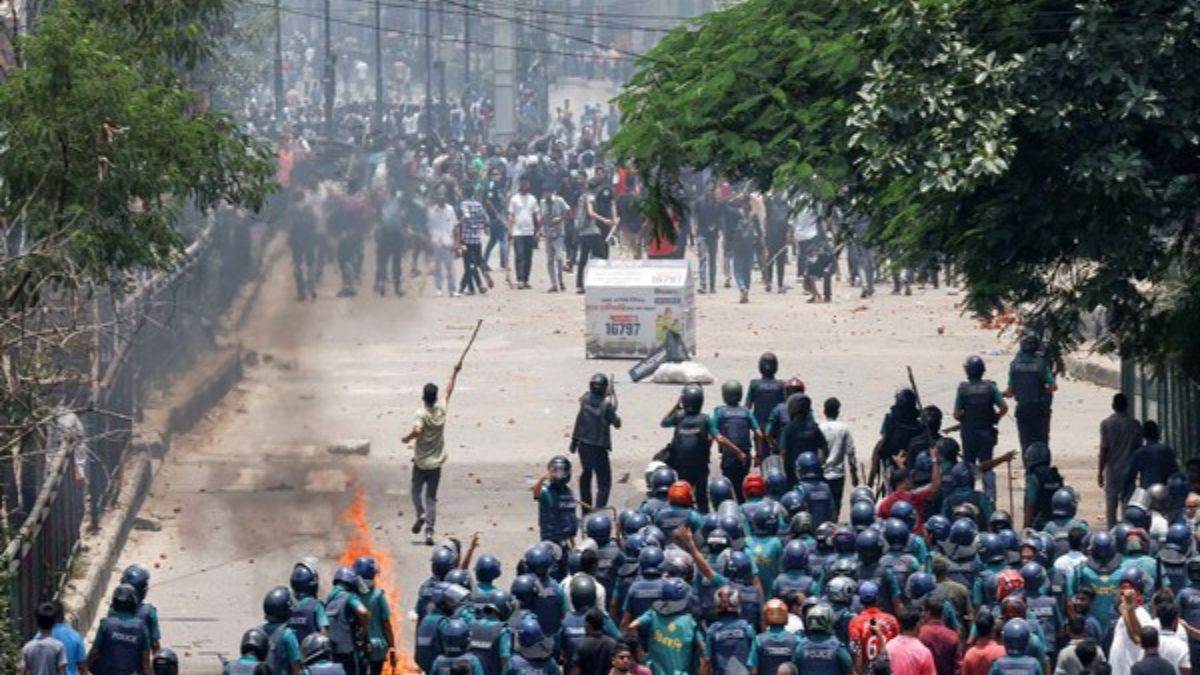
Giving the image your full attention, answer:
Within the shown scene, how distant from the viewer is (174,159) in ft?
57.5

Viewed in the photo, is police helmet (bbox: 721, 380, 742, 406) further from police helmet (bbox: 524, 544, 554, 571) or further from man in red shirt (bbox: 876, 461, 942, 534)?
police helmet (bbox: 524, 544, 554, 571)

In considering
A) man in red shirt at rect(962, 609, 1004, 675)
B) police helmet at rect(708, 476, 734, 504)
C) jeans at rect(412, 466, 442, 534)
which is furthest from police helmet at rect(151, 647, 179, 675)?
jeans at rect(412, 466, 442, 534)

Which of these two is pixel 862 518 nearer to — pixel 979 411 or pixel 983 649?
pixel 983 649

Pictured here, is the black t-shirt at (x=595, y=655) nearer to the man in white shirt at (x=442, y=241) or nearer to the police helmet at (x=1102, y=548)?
the police helmet at (x=1102, y=548)

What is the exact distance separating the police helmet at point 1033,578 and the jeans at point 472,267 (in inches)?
871

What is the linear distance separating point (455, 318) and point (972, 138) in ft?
60.5

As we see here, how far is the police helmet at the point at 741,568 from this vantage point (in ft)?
53.9

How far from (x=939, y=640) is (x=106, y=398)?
9.17 m

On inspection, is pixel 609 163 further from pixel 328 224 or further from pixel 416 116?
pixel 416 116

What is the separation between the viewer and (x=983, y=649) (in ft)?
48.6

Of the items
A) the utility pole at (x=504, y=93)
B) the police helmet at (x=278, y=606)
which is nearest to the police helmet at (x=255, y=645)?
the police helmet at (x=278, y=606)

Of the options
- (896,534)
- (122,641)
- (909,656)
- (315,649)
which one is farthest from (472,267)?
(909,656)

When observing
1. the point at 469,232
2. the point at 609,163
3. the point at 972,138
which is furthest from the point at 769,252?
the point at 972,138

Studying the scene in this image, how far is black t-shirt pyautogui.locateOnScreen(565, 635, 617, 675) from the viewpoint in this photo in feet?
49.2
